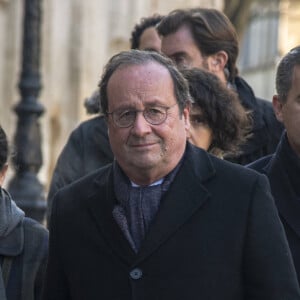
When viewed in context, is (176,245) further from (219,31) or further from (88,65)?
(88,65)

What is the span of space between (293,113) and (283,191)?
0.98 ft

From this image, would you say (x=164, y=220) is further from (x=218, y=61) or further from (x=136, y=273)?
(x=218, y=61)

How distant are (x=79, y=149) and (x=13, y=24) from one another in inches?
599

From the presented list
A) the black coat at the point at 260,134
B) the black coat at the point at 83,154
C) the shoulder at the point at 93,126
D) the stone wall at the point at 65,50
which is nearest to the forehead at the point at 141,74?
the black coat at the point at 260,134

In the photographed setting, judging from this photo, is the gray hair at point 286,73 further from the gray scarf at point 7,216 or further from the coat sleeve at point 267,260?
the gray scarf at point 7,216

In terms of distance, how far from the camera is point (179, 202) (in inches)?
194

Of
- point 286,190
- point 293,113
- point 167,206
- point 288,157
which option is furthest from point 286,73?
point 167,206

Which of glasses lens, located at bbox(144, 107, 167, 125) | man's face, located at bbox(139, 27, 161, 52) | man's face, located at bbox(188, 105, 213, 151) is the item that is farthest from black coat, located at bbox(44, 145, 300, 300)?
man's face, located at bbox(139, 27, 161, 52)

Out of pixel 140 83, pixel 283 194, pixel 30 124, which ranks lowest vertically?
pixel 30 124

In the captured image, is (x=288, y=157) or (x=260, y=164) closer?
(x=288, y=157)

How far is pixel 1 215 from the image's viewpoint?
5.47 metres

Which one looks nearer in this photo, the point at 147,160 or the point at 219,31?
the point at 147,160

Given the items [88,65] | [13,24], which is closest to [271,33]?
[88,65]

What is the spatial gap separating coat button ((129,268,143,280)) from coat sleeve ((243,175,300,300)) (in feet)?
1.13
